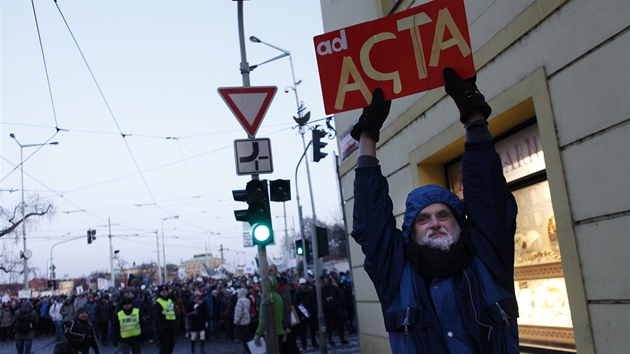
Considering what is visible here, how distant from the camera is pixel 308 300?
17.0 metres

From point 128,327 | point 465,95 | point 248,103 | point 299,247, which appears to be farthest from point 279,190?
point 299,247

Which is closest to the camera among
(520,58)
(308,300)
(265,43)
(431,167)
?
(520,58)

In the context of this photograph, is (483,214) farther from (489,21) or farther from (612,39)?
(489,21)

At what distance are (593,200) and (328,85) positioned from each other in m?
2.54

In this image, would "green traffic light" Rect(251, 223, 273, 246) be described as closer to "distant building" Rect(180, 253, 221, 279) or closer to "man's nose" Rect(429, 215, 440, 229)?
"man's nose" Rect(429, 215, 440, 229)

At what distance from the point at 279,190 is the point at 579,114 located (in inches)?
225

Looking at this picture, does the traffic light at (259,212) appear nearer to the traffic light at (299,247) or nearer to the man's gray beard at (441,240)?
the man's gray beard at (441,240)

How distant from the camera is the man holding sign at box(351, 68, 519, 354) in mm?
2232

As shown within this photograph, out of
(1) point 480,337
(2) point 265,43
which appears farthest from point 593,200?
(2) point 265,43

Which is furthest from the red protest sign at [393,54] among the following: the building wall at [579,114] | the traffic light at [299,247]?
the traffic light at [299,247]

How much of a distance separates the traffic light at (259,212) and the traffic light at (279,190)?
36 centimetres

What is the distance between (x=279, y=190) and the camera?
377 inches

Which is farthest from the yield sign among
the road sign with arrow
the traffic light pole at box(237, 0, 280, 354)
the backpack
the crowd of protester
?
the backpack

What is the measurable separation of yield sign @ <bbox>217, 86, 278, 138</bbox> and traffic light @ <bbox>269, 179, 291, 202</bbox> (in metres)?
0.91
